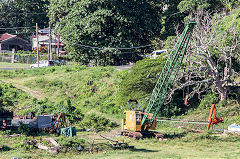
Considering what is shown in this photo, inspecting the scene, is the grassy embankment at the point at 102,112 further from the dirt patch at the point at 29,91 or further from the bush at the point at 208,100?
the bush at the point at 208,100

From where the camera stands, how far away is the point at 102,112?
40375 mm

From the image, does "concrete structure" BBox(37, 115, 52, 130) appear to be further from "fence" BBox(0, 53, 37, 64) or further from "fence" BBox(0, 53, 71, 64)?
"fence" BBox(0, 53, 37, 64)

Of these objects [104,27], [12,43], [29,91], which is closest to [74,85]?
[29,91]

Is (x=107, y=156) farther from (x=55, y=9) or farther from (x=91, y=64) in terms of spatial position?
(x=55, y=9)

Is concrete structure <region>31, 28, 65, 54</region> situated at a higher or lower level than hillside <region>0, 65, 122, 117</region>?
higher

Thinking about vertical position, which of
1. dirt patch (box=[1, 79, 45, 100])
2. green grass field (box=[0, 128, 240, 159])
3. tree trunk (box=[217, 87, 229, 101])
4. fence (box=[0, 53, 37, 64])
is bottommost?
green grass field (box=[0, 128, 240, 159])

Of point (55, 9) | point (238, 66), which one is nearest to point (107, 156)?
point (238, 66)

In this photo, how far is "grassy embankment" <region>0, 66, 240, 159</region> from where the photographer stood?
22594mm

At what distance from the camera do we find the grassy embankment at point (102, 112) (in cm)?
2259

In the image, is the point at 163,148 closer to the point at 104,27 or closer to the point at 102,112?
the point at 102,112

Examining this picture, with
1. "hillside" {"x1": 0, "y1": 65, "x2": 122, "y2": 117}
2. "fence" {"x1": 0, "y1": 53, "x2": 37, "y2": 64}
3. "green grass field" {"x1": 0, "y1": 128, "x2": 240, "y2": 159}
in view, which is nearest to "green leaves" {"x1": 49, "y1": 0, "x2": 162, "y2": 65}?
"hillside" {"x1": 0, "y1": 65, "x2": 122, "y2": 117}

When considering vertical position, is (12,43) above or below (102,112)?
above

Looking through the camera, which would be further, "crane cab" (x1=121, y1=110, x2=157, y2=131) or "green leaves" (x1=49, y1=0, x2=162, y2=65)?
"green leaves" (x1=49, y1=0, x2=162, y2=65)

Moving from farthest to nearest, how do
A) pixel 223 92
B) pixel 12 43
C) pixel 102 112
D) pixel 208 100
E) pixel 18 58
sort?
1. pixel 12 43
2. pixel 18 58
3. pixel 102 112
4. pixel 208 100
5. pixel 223 92
